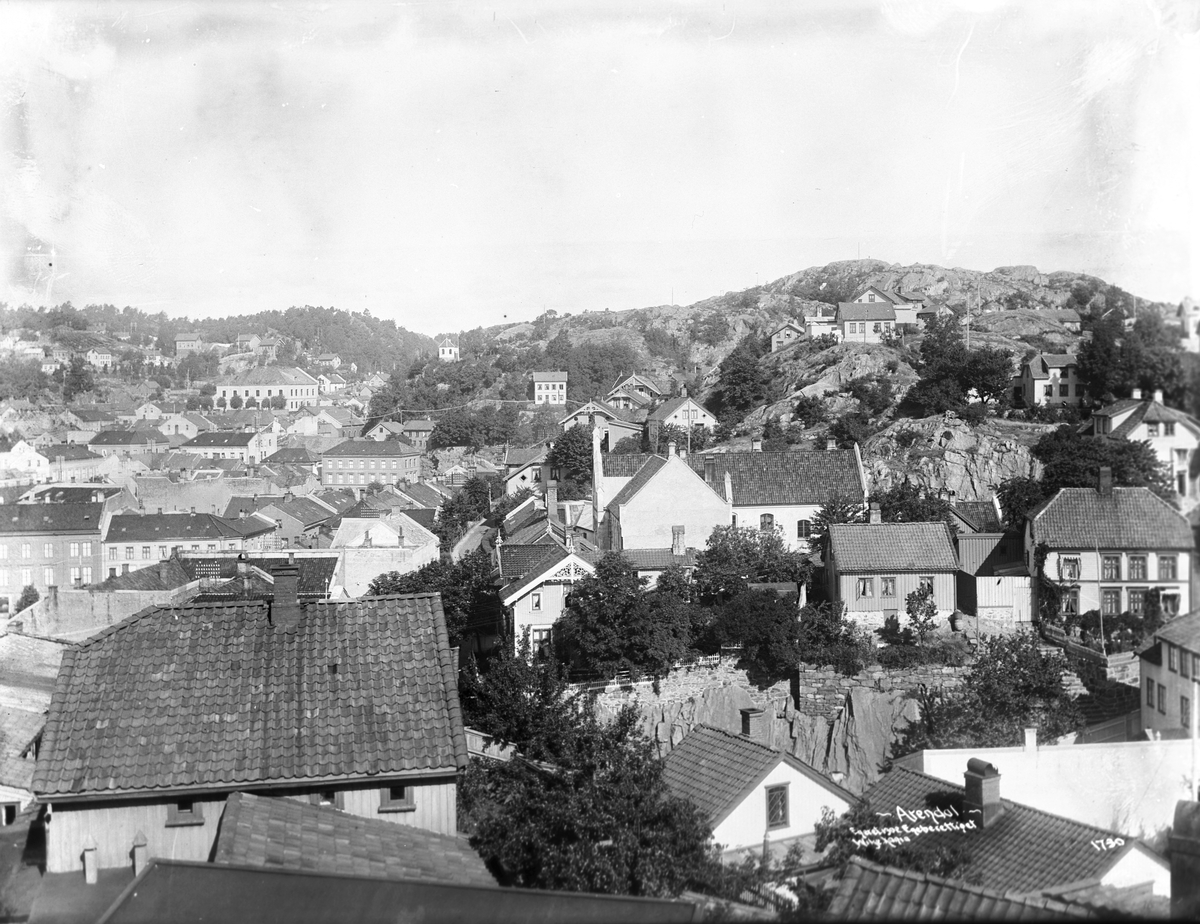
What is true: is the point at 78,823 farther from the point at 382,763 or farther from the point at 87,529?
the point at 87,529

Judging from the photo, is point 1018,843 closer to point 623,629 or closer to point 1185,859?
point 1185,859

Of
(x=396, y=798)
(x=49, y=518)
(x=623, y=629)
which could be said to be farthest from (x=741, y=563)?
(x=49, y=518)

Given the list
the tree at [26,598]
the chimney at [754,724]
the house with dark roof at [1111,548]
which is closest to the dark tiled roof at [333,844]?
the house with dark roof at [1111,548]

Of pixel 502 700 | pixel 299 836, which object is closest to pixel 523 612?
pixel 502 700

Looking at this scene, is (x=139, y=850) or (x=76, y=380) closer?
(x=139, y=850)

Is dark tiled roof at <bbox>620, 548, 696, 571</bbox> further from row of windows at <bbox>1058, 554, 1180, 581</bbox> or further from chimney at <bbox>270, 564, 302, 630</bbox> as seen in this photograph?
chimney at <bbox>270, 564, 302, 630</bbox>

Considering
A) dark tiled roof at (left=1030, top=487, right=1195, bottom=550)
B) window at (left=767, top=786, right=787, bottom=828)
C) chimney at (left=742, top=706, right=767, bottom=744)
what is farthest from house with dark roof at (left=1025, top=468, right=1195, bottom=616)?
chimney at (left=742, top=706, right=767, bottom=744)
